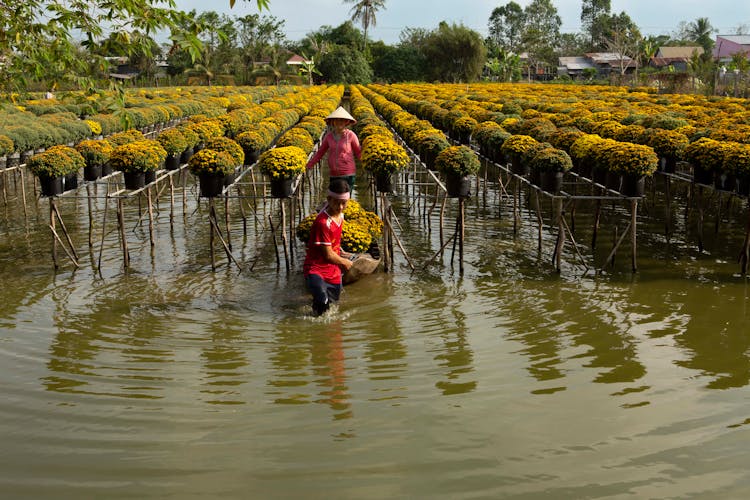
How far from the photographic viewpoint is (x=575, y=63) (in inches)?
4712

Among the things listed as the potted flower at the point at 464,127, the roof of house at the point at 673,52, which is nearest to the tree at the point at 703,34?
the roof of house at the point at 673,52

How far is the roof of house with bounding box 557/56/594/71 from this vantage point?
11694cm

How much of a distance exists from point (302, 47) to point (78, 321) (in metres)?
94.5

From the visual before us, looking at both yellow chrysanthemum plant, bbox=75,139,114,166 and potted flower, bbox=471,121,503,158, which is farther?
potted flower, bbox=471,121,503,158

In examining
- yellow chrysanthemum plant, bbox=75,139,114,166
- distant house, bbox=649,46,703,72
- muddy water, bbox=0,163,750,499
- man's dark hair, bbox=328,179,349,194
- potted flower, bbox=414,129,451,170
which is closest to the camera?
muddy water, bbox=0,163,750,499

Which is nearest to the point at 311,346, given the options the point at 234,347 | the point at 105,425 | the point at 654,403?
the point at 234,347

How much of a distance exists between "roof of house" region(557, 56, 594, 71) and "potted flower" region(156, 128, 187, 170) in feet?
356

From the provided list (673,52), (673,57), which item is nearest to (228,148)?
(673,57)

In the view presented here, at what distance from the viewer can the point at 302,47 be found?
99.9 meters

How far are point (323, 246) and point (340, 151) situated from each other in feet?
12.3

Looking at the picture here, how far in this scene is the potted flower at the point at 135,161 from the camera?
1335 cm

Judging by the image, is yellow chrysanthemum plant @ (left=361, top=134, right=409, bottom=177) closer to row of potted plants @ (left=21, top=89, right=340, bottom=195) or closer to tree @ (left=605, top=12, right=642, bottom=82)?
row of potted plants @ (left=21, top=89, right=340, bottom=195)

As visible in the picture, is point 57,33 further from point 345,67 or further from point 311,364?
point 345,67

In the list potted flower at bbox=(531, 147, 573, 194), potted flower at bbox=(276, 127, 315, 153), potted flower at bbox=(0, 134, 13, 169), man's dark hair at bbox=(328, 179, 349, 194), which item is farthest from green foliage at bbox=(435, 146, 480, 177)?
potted flower at bbox=(0, 134, 13, 169)
